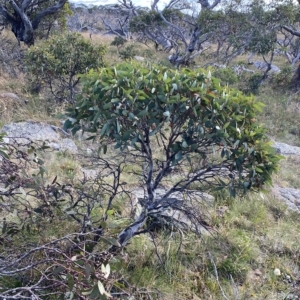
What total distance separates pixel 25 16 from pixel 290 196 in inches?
369

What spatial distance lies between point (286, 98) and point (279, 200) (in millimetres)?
5713

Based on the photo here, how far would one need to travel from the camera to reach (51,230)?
2.87 meters

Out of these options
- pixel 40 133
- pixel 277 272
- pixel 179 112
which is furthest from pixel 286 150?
pixel 179 112

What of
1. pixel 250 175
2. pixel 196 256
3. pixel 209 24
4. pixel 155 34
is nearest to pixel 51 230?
pixel 196 256

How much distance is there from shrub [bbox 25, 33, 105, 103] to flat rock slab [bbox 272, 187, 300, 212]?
3810 millimetres

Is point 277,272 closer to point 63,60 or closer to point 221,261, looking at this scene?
point 221,261

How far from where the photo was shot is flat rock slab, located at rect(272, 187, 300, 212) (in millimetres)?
4065

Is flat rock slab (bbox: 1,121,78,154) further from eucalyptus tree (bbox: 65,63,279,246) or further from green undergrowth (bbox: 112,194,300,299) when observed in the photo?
eucalyptus tree (bbox: 65,63,279,246)

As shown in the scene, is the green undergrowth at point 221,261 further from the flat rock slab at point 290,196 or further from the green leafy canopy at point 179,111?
the green leafy canopy at point 179,111

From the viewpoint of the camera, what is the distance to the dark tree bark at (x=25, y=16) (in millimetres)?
10711

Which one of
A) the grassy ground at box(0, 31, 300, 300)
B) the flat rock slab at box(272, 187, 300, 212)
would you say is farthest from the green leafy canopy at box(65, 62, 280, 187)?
the flat rock slab at box(272, 187, 300, 212)

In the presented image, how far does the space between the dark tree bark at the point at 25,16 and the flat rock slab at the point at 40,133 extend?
6.30 meters

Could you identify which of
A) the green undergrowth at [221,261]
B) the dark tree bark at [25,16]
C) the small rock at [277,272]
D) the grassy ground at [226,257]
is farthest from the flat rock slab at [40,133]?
the dark tree bark at [25,16]

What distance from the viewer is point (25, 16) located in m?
10.7
